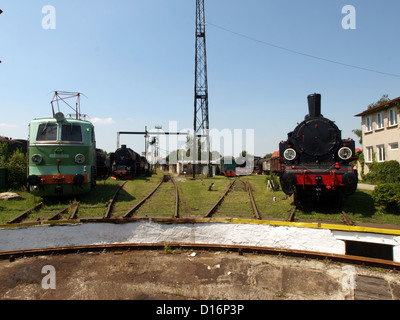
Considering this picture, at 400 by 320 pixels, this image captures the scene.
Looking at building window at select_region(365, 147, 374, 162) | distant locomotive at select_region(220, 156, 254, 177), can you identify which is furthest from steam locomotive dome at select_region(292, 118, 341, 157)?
distant locomotive at select_region(220, 156, 254, 177)

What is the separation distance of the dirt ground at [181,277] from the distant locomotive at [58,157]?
12.3ft

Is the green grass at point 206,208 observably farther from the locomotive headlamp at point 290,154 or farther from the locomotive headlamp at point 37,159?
the locomotive headlamp at point 290,154

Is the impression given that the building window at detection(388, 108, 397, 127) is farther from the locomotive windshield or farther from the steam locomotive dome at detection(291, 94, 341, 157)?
the locomotive windshield

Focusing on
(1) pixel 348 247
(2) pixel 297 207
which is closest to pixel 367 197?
(2) pixel 297 207

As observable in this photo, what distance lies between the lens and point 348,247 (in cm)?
607

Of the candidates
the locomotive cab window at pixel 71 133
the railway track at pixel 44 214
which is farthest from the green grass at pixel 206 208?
the locomotive cab window at pixel 71 133

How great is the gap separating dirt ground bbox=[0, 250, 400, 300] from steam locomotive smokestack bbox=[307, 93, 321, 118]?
218 inches

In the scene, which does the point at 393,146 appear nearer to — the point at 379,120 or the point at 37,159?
the point at 379,120

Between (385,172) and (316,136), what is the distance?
11304 millimetres

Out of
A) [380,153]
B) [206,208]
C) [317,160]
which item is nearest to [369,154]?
[380,153]

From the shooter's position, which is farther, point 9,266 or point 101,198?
point 101,198

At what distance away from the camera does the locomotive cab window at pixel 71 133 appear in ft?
28.1
